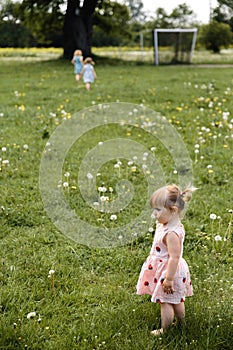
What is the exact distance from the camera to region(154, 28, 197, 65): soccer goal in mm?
26031

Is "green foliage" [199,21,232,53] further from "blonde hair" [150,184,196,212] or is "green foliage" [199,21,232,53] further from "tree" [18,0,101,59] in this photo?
"blonde hair" [150,184,196,212]

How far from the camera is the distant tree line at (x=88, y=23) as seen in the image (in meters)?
26.8

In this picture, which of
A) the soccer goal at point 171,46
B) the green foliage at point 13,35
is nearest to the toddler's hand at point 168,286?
the soccer goal at point 171,46

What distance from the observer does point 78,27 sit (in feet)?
85.8

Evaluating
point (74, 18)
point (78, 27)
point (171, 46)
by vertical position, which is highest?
point (74, 18)

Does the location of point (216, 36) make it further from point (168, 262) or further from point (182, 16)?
point (168, 262)

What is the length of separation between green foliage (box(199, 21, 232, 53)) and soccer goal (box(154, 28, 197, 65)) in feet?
41.0

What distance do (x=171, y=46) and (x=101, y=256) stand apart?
23204 mm

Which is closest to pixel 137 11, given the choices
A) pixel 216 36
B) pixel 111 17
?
pixel 216 36

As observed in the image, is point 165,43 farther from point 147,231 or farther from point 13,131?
point 147,231

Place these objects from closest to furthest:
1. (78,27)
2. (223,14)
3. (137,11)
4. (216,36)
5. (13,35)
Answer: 1. (78,27)
2. (216,36)
3. (223,14)
4. (13,35)
5. (137,11)

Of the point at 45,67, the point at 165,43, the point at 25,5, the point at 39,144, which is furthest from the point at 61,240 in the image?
the point at 25,5

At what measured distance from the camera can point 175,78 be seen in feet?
56.6

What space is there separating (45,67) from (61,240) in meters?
18.6
